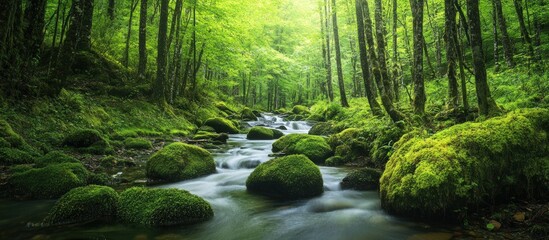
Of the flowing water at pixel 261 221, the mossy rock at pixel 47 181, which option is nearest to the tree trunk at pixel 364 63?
the flowing water at pixel 261 221

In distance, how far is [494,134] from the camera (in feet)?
16.9

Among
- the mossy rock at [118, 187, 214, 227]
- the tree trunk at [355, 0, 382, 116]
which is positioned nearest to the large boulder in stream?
the tree trunk at [355, 0, 382, 116]

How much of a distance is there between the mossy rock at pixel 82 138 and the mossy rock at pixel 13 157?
155 centimetres

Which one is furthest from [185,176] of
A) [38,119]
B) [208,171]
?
[38,119]

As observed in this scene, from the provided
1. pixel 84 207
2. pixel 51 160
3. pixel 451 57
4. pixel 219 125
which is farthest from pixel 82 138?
pixel 451 57

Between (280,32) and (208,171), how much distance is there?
109 feet

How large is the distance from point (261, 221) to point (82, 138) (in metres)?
7.18

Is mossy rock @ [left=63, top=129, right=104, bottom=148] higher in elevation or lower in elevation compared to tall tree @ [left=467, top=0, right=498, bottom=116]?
lower

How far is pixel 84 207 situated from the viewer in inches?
199

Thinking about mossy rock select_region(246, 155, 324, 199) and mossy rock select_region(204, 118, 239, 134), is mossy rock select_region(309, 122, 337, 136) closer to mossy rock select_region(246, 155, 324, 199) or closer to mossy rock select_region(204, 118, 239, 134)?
mossy rock select_region(204, 118, 239, 134)

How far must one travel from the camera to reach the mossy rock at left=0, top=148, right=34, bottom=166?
7578 mm

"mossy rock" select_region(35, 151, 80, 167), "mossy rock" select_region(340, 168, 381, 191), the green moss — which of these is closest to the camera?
"mossy rock" select_region(340, 168, 381, 191)

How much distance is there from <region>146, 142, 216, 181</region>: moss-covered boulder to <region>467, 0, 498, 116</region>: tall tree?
21.7 feet

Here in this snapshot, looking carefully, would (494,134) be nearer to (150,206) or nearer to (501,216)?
(501,216)
